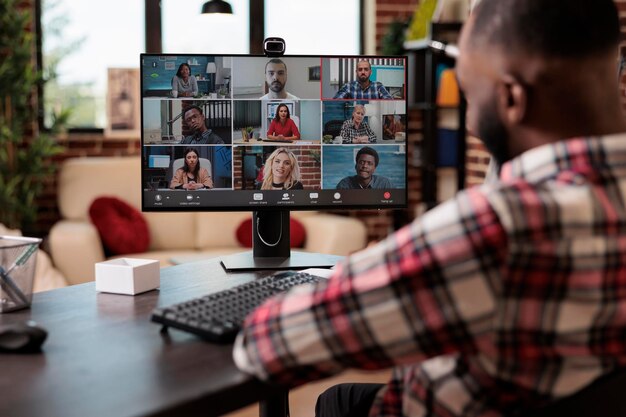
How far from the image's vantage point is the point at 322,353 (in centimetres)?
94

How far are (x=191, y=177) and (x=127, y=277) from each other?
46 cm

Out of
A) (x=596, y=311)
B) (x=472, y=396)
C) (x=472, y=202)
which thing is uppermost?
(x=472, y=202)

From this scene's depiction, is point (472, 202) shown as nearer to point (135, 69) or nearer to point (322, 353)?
point (322, 353)

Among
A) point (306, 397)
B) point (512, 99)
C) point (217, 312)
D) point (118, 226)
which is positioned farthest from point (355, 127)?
point (118, 226)

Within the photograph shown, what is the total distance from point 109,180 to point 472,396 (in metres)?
3.86

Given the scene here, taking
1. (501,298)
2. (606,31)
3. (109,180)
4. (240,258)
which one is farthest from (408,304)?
(109,180)

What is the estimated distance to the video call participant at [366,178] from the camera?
79.9 inches

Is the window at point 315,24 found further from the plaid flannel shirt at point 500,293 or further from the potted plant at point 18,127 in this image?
the plaid flannel shirt at point 500,293

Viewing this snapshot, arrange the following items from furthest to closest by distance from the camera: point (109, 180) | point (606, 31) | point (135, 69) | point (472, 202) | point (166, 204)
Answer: point (135, 69), point (109, 180), point (166, 204), point (606, 31), point (472, 202)

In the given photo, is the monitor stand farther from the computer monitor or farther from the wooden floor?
the wooden floor

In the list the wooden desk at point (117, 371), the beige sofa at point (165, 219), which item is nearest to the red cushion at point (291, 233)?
the beige sofa at point (165, 219)

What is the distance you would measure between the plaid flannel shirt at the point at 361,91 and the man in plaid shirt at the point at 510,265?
3.20 ft

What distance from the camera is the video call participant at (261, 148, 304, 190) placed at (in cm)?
201

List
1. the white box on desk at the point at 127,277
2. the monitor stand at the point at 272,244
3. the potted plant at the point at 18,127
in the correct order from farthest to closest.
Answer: the potted plant at the point at 18,127 < the monitor stand at the point at 272,244 < the white box on desk at the point at 127,277
